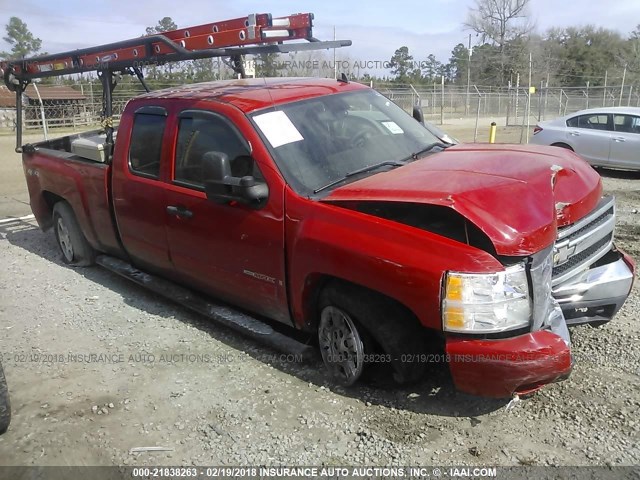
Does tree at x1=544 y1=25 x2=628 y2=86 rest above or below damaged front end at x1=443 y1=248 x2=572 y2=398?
above

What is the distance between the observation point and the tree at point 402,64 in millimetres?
57237

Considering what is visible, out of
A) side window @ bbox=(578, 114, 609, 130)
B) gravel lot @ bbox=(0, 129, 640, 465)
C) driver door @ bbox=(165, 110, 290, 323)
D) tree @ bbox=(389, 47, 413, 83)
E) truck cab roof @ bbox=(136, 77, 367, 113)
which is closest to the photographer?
gravel lot @ bbox=(0, 129, 640, 465)

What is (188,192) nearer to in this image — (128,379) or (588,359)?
(128,379)

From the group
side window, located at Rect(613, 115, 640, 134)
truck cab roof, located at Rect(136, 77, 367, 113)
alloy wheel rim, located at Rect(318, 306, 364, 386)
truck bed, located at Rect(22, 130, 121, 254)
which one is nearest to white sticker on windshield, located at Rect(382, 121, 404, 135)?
truck cab roof, located at Rect(136, 77, 367, 113)

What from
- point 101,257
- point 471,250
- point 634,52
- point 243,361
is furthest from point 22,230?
point 634,52

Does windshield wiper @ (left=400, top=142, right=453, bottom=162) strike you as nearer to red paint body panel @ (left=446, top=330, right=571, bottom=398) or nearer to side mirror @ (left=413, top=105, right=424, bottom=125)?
side mirror @ (left=413, top=105, right=424, bottom=125)

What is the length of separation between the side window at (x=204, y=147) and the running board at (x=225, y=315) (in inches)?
37.9

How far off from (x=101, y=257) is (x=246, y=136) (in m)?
2.84

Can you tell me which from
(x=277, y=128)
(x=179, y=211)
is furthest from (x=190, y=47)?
(x=277, y=128)

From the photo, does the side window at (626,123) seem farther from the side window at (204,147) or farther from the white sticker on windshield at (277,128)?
the side window at (204,147)

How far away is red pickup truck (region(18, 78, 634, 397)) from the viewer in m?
2.80

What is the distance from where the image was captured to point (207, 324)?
457 cm

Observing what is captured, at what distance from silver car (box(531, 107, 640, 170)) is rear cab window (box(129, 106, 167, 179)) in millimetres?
9923

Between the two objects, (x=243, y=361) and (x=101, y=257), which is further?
(x=101, y=257)
